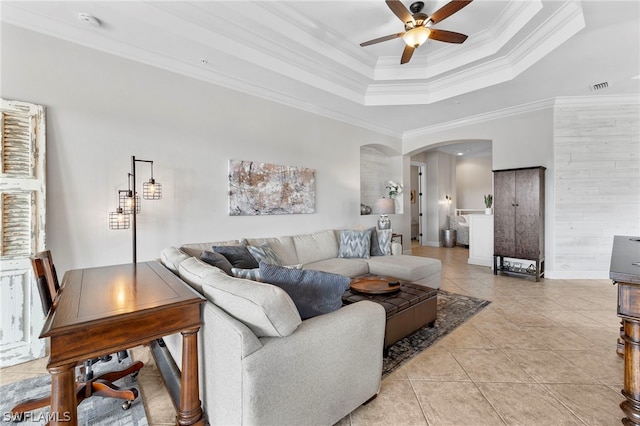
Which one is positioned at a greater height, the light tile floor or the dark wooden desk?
the dark wooden desk

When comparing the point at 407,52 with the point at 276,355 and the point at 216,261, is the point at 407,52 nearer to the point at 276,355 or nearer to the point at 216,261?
the point at 216,261

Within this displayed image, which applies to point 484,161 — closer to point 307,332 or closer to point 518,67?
point 518,67

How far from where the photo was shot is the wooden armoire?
15.1 feet

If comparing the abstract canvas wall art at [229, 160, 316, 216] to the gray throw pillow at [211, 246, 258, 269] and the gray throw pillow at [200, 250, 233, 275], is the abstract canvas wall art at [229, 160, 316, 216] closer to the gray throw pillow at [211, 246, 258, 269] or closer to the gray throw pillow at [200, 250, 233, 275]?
the gray throw pillow at [211, 246, 258, 269]

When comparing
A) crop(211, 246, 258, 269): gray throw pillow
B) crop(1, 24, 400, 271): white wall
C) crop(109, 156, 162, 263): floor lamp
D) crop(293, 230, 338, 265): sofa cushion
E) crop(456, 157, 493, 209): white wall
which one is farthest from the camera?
crop(456, 157, 493, 209): white wall

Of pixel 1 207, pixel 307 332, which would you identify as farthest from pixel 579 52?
pixel 1 207

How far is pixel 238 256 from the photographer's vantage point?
2752 mm

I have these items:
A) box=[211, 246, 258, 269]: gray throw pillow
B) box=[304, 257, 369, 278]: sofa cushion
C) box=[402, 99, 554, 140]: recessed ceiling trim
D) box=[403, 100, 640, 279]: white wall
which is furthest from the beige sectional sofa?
box=[402, 99, 554, 140]: recessed ceiling trim

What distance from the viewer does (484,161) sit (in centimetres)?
942

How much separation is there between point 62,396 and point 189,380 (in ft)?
1.63

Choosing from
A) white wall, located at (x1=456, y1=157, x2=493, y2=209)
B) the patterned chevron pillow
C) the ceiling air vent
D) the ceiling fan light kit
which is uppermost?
the ceiling air vent

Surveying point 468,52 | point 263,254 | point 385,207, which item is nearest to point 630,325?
point 263,254

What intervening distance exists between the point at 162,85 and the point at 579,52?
189 inches

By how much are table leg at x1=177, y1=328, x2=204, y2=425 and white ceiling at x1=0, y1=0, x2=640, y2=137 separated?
2773 mm
